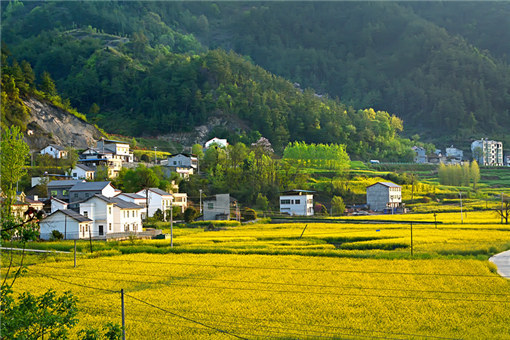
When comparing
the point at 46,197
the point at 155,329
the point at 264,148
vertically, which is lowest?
the point at 155,329

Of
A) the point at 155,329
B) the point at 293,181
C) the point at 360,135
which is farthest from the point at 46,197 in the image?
the point at 360,135

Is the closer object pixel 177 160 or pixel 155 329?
pixel 155 329

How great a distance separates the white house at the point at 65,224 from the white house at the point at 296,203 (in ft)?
88.8

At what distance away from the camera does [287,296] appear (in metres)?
21.7

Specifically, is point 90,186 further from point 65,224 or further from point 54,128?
point 54,128

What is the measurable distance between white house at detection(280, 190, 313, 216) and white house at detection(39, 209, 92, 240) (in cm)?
2707

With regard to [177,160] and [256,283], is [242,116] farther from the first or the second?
[256,283]

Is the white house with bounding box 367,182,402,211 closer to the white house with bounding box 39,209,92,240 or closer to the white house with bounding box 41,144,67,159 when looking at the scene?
the white house with bounding box 39,209,92,240

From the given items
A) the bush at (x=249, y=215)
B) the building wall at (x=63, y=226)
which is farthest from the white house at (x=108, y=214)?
the bush at (x=249, y=215)

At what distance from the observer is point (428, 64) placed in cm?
19738

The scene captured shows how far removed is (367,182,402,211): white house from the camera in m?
67.0

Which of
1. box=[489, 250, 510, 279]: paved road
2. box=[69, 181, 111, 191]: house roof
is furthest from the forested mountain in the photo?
box=[489, 250, 510, 279]: paved road

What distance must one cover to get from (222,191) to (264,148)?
1021 inches

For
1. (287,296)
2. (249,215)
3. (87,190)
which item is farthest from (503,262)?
(87,190)
